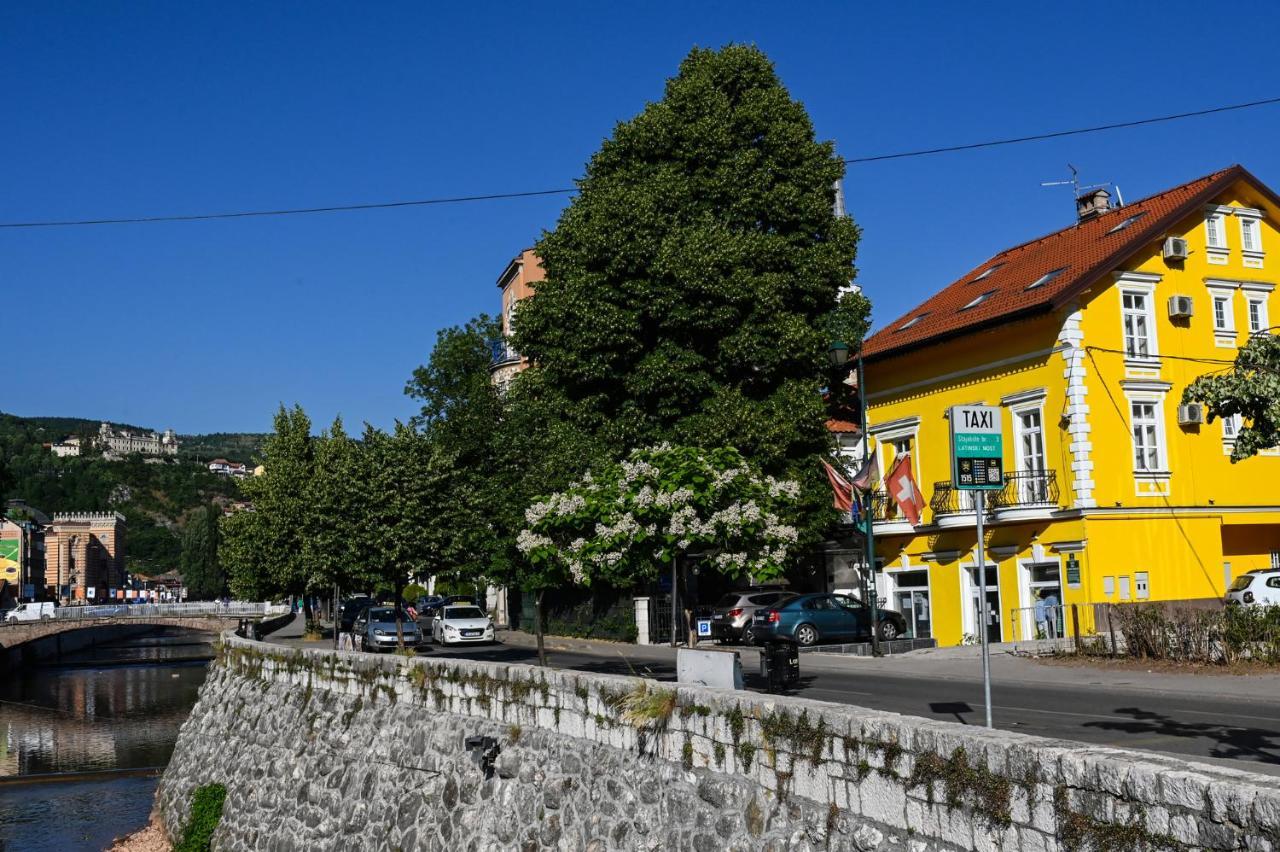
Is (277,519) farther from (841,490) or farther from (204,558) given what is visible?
(204,558)

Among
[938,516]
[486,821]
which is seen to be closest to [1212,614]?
[938,516]

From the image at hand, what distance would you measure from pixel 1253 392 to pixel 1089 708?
585 centimetres

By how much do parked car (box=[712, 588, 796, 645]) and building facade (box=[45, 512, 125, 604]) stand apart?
125276 mm

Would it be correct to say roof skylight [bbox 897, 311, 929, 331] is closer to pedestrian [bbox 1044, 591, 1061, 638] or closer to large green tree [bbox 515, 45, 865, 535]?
large green tree [bbox 515, 45, 865, 535]

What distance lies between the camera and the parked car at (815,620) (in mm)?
27641

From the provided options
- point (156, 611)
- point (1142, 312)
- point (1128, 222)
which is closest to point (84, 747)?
point (1142, 312)

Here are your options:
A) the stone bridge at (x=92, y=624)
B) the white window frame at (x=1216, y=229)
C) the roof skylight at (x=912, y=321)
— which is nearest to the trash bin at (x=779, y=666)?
the white window frame at (x=1216, y=229)

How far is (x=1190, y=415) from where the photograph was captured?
2908 cm

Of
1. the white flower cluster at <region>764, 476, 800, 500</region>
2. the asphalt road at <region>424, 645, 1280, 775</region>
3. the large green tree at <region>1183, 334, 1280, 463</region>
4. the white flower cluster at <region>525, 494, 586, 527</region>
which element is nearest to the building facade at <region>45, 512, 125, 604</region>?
the white flower cluster at <region>525, 494, 586, 527</region>

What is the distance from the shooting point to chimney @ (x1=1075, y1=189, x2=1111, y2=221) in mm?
35906

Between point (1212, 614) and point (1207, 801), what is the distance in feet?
54.0

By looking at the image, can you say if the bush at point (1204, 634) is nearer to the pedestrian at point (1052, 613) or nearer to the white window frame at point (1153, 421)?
the pedestrian at point (1052, 613)

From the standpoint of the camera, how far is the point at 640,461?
59.9ft

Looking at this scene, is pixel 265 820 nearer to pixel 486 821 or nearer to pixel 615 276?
pixel 486 821
